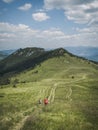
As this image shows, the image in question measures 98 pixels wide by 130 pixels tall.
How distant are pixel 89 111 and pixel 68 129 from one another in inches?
612

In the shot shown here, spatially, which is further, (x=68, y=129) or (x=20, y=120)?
(x=20, y=120)

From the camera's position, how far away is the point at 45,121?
47.8 meters

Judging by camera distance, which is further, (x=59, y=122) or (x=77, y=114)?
(x=77, y=114)

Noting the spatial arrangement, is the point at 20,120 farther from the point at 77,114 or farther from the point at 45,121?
the point at 77,114

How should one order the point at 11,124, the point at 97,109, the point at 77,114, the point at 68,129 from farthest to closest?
the point at 97,109
the point at 77,114
the point at 11,124
the point at 68,129

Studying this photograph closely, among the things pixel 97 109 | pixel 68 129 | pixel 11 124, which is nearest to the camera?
pixel 68 129

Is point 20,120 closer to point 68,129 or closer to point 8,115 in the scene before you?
point 8,115

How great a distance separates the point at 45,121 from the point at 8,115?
11.3 metres

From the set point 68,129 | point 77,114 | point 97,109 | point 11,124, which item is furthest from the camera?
point 97,109

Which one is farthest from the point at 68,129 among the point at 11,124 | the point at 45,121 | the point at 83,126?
the point at 11,124

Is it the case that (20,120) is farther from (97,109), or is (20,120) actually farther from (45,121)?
(97,109)

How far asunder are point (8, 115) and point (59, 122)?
45.2 feet

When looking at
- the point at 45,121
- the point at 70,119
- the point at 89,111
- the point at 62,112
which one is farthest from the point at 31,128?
the point at 89,111

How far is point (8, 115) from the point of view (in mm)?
55062
